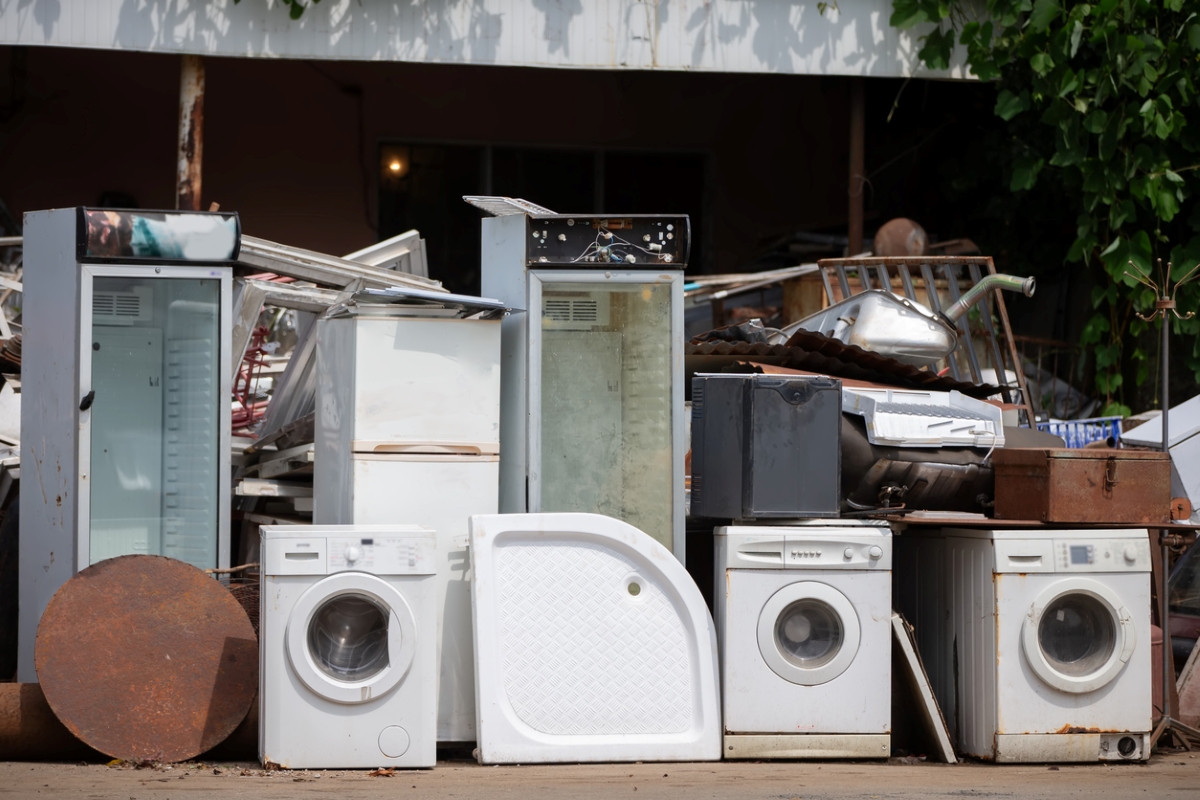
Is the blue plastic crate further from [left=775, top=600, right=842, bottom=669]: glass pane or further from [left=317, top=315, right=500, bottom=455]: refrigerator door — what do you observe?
[left=317, top=315, right=500, bottom=455]: refrigerator door

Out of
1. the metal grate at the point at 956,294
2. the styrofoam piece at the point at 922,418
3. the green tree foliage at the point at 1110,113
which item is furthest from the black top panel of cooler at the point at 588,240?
the green tree foliage at the point at 1110,113

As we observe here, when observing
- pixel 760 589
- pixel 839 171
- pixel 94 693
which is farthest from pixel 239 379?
pixel 839 171

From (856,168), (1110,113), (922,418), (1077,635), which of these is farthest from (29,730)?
(1110,113)

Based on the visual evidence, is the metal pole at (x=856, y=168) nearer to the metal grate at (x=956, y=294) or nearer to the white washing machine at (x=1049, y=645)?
the metal grate at (x=956, y=294)

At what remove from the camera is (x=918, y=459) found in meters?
5.53

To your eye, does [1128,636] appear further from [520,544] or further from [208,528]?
[208,528]

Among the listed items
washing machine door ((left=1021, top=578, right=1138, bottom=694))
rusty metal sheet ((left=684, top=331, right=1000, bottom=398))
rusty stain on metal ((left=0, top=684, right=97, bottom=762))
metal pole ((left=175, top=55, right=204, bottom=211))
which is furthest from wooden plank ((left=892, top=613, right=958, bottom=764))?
metal pole ((left=175, top=55, right=204, bottom=211))

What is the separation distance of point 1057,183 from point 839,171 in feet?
8.72

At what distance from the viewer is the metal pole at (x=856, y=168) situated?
8.64m

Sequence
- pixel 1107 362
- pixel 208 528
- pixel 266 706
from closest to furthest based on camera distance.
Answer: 1. pixel 266 706
2. pixel 208 528
3. pixel 1107 362

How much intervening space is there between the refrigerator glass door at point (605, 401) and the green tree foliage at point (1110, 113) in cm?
342

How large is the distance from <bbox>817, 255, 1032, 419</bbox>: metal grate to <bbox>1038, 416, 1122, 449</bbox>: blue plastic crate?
0.88 feet

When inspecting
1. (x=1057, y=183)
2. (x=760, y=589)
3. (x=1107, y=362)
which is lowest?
(x=760, y=589)

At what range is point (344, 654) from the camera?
4707 mm
